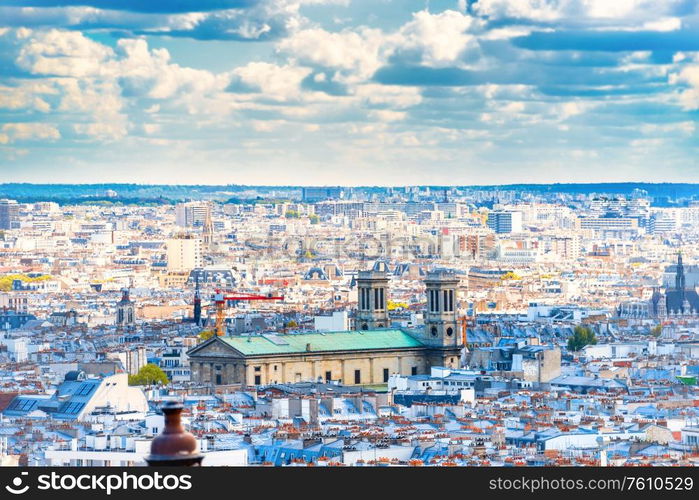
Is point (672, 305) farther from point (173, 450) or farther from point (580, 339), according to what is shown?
point (173, 450)

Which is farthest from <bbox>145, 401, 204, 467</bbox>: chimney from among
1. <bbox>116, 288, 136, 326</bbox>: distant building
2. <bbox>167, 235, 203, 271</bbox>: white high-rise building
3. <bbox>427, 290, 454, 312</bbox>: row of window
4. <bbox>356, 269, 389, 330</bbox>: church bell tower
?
<bbox>167, 235, 203, 271</bbox>: white high-rise building

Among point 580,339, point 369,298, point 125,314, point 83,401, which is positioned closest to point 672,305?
point 125,314

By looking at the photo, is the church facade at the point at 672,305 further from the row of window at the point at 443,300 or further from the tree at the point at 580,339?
the row of window at the point at 443,300

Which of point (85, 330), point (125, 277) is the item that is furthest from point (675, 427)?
point (125, 277)

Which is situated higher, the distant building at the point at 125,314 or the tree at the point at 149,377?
the distant building at the point at 125,314

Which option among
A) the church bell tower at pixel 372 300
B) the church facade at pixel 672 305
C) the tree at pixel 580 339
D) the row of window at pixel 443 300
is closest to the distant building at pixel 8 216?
the church facade at pixel 672 305
